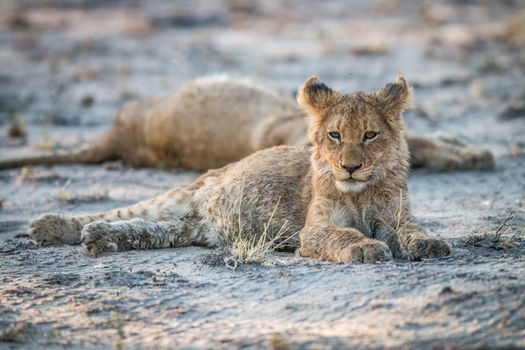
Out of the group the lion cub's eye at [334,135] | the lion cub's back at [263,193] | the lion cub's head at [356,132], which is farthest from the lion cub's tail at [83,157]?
the lion cub's eye at [334,135]

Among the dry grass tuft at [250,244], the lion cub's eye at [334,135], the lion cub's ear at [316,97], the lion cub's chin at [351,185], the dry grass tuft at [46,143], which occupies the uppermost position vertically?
the lion cub's ear at [316,97]

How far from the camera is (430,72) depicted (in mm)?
15133

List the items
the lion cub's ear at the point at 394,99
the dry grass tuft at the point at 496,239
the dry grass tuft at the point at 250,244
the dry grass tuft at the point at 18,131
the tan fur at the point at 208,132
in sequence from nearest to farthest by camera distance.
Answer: the dry grass tuft at the point at 250,244
the dry grass tuft at the point at 496,239
the lion cub's ear at the point at 394,99
the tan fur at the point at 208,132
the dry grass tuft at the point at 18,131

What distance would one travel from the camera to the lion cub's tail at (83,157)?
1031 centimetres

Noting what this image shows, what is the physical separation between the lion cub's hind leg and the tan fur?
2993mm

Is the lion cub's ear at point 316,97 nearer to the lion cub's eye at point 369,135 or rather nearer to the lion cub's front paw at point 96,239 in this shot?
the lion cub's eye at point 369,135

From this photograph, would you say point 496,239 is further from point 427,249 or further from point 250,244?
point 250,244

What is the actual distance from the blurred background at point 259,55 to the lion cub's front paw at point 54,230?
4777 millimetres

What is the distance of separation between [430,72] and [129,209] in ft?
30.4

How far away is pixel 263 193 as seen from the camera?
652cm

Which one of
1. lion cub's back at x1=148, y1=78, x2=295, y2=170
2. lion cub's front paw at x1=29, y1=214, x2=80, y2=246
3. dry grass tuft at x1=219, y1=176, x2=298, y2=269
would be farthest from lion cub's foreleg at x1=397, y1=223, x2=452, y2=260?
lion cub's back at x1=148, y1=78, x2=295, y2=170

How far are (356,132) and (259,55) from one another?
11.5 m

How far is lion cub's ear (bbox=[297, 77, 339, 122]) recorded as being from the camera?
6.13m

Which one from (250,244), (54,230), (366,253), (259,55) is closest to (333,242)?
(366,253)
